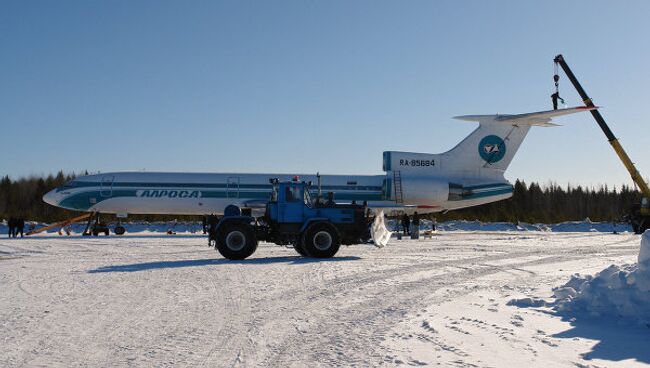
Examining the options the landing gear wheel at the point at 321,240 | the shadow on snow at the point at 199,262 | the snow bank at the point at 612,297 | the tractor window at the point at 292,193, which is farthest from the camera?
the tractor window at the point at 292,193

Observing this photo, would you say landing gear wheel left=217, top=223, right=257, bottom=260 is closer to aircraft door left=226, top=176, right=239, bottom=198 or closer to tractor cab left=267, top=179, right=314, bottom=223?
tractor cab left=267, top=179, right=314, bottom=223

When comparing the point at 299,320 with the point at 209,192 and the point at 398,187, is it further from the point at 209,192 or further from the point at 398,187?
the point at 398,187

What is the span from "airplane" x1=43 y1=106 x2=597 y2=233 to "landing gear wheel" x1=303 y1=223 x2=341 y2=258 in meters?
17.6

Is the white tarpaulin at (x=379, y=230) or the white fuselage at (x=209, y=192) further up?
the white fuselage at (x=209, y=192)

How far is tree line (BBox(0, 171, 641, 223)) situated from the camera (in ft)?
229

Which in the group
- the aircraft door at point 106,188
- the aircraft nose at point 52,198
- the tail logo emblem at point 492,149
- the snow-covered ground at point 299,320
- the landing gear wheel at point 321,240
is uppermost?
Result: the tail logo emblem at point 492,149

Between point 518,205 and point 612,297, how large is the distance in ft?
262

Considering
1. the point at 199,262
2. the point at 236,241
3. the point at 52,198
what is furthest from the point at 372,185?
the point at 199,262

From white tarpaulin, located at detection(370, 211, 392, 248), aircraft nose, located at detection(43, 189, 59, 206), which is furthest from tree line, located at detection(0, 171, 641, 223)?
white tarpaulin, located at detection(370, 211, 392, 248)

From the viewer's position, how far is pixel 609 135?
103ft

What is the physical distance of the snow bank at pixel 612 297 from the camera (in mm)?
7732

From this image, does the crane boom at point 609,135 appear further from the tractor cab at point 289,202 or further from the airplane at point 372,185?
the tractor cab at point 289,202

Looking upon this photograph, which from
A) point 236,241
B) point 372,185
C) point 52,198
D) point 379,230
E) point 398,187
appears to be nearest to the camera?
point 236,241

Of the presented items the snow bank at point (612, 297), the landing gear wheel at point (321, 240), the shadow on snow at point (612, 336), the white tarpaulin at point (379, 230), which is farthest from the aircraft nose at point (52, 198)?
the shadow on snow at point (612, 336)
